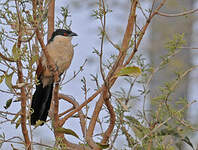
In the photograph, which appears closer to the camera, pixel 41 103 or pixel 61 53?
pixel 41 103

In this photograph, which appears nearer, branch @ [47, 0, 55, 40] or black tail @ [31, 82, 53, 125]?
branch @ [47, 0, 55, 40]

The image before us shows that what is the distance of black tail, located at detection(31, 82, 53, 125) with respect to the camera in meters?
2.21

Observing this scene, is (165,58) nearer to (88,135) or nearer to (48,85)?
(88,135)

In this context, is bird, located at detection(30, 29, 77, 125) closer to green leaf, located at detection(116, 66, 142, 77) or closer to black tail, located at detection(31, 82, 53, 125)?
black tail, located at detection(31, 82, 53, 125)

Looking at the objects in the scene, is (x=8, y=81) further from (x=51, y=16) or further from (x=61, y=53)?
(x=61, y=53)

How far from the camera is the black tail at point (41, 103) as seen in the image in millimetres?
2205

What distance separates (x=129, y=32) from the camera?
1.53 metres

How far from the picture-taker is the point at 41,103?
2.37 metres

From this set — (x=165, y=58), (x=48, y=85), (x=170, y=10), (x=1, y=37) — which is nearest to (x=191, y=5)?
(x=170, y=10)

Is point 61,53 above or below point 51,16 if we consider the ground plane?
below

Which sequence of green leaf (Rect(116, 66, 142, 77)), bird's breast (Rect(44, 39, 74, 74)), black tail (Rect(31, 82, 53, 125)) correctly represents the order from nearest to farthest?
green leaf (Rect(116, 66, 142, 77)) < black tail (Rect(31, 82, 53, 125)) < bird's breast (Rect(44, 39, 74, 74))

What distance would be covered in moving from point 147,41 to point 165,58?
4.16 metres

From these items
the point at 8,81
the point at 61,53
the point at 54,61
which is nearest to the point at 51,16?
the point at 8,81

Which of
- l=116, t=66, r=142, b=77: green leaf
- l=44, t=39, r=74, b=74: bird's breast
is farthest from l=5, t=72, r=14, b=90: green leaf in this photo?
l=44, t=39, r=74, b=74: bird's breast
